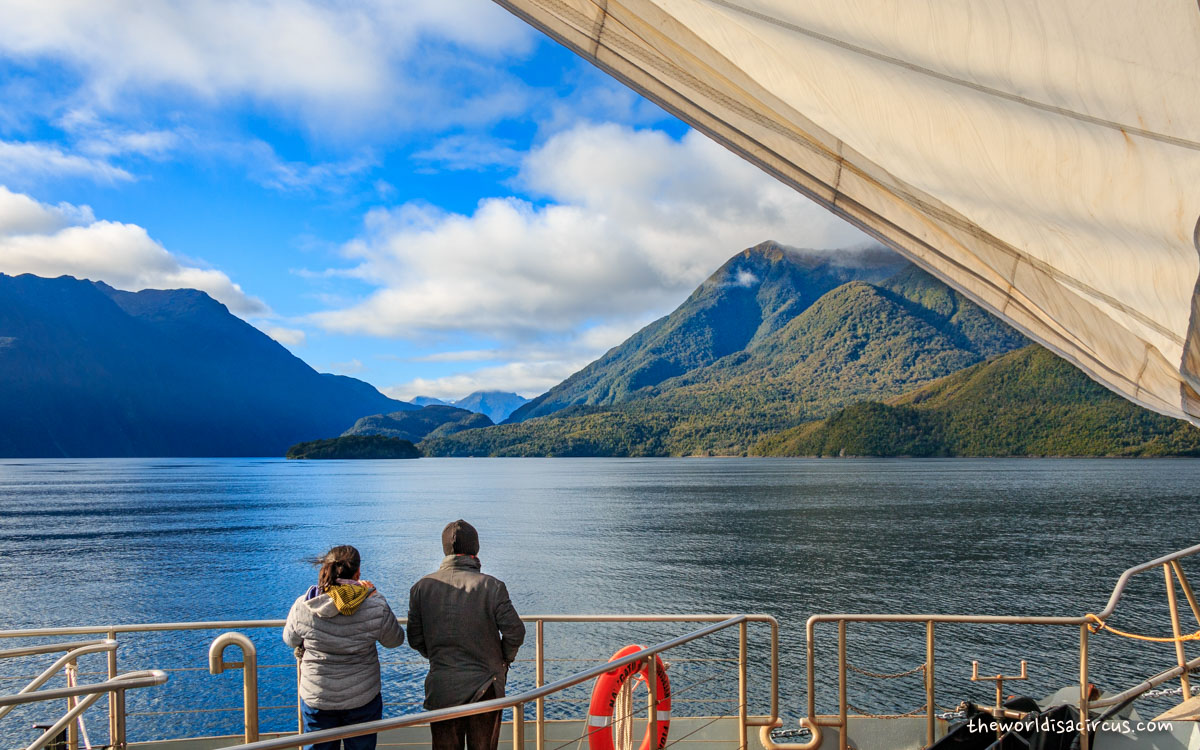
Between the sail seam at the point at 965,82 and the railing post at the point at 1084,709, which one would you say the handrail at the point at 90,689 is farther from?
the railing post at the point at 1084,709

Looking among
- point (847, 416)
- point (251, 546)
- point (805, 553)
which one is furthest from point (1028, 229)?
point (847, 416)

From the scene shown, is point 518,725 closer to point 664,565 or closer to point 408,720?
point 408,720

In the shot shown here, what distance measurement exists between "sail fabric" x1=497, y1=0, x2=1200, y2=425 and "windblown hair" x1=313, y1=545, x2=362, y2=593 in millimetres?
2615

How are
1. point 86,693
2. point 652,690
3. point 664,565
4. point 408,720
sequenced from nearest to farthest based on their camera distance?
point 408,720, point 86,693, point 652,690, point 664,565

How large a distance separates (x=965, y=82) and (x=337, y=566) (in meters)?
3.31

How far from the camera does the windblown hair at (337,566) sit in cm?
375

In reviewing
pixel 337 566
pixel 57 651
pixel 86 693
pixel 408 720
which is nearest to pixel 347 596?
pixel 337 566

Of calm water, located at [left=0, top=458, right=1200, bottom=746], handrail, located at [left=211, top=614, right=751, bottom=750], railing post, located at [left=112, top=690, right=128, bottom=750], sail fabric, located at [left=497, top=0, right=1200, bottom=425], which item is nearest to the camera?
sail fabric, located at [left=497, top=0, right=1200, bottom=425]

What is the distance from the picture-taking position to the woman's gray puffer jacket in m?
3.78

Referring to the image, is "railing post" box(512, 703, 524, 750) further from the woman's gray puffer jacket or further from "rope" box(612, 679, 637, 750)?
"rope" box(612, 679, 637, 750)

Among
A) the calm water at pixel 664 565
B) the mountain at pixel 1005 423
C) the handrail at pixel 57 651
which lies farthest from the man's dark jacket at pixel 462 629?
the mountain at pixel 1005 423

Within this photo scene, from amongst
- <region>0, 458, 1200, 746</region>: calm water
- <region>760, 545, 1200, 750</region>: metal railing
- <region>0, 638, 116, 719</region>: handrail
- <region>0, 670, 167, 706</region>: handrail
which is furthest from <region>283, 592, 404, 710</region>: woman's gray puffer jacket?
<region>0, 458, 1200, 746</region>: calm water

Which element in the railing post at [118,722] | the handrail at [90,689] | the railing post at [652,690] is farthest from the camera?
the railing post at [652,690]

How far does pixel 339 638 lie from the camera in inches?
149
